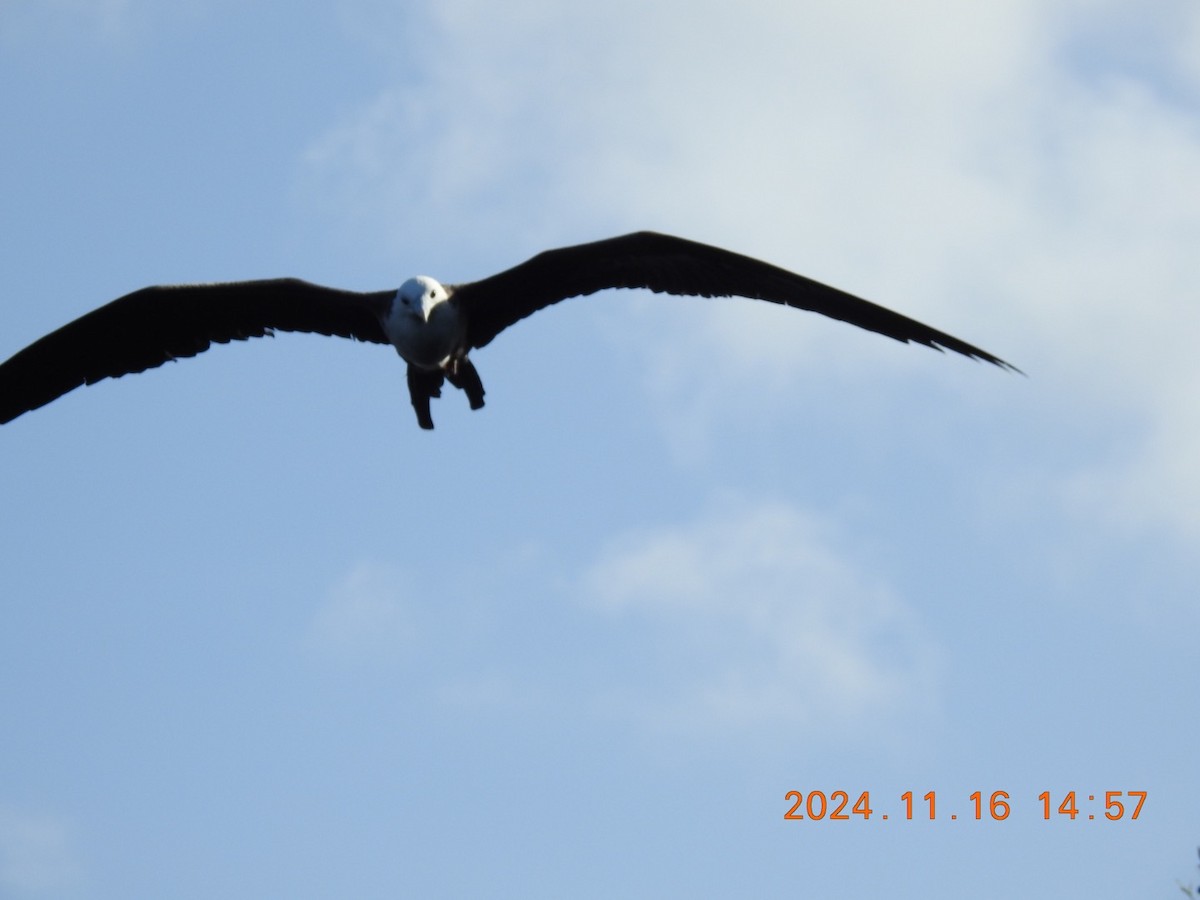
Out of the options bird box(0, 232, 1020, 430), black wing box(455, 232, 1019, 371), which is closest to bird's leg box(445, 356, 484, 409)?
bird box(0, 232, 1020, 430)

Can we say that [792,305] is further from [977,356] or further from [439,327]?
[439,327]

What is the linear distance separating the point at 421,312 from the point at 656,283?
1.79 m

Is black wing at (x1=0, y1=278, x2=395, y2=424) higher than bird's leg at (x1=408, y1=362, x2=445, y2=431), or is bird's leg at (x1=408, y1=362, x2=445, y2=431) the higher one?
black wing at (x1=0, y1=278, x2=395, y2=424)

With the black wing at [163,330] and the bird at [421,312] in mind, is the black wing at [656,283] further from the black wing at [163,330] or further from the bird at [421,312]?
the black wing at [163,330]

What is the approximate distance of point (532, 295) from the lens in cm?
1286

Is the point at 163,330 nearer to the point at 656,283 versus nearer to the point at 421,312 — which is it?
the point at 421,312

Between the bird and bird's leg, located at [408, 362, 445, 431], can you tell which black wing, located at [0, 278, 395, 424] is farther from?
bird's leg, located at [408, 362, 445, 431]

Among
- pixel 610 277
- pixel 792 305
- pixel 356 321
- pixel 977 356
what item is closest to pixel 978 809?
pixel 977 356

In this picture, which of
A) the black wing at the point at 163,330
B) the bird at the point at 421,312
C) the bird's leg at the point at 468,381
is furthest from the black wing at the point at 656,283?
the black wing at the point at 163,330

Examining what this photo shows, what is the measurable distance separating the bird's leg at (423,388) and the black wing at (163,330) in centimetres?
62

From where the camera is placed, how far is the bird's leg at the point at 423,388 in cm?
1283

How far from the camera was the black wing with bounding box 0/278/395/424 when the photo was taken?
1317cm

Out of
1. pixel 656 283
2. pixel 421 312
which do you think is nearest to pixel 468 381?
pixel 421 312

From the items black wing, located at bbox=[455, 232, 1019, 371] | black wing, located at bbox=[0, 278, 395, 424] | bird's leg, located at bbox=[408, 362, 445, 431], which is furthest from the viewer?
black wing, located at bbox=[0, 278, 395, 424]
